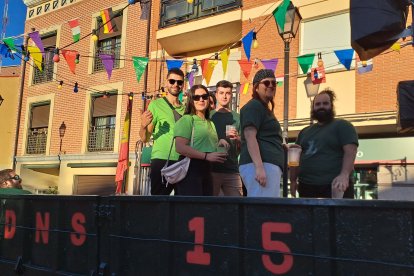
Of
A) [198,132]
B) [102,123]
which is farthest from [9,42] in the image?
[198,132]

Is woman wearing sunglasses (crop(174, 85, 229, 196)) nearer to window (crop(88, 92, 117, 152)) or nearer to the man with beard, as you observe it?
the man with beard

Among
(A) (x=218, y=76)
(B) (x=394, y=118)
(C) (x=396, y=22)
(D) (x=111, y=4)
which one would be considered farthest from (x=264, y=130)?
(D) (x=111, y=4)

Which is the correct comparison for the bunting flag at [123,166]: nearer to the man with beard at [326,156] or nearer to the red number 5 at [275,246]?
the man with beard at [326,156]

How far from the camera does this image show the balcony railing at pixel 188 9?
1304 cm

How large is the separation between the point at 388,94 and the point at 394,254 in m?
8.81

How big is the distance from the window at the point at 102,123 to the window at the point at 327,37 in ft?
23.6

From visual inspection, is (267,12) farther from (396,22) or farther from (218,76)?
(396,22)

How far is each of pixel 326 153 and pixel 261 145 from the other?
62 cm

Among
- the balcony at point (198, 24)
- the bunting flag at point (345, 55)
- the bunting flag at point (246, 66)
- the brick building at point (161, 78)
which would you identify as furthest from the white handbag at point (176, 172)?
the balcony at point (198, 24)

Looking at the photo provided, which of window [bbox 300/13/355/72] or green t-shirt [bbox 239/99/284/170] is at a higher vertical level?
window [bbox 300/13/355/72]

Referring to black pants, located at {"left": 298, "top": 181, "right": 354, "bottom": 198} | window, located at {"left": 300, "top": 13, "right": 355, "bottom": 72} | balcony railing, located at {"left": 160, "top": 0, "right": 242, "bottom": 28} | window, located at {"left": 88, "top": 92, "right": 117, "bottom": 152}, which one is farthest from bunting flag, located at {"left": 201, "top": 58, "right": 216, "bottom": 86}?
black pants, located at {"left": 298, "top": 181, "right": 354, "bottom": 198}

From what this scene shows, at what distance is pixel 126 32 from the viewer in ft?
50.1

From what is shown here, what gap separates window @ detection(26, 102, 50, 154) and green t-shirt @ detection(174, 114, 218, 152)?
15.0 metres

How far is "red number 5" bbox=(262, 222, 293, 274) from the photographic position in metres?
1.87
